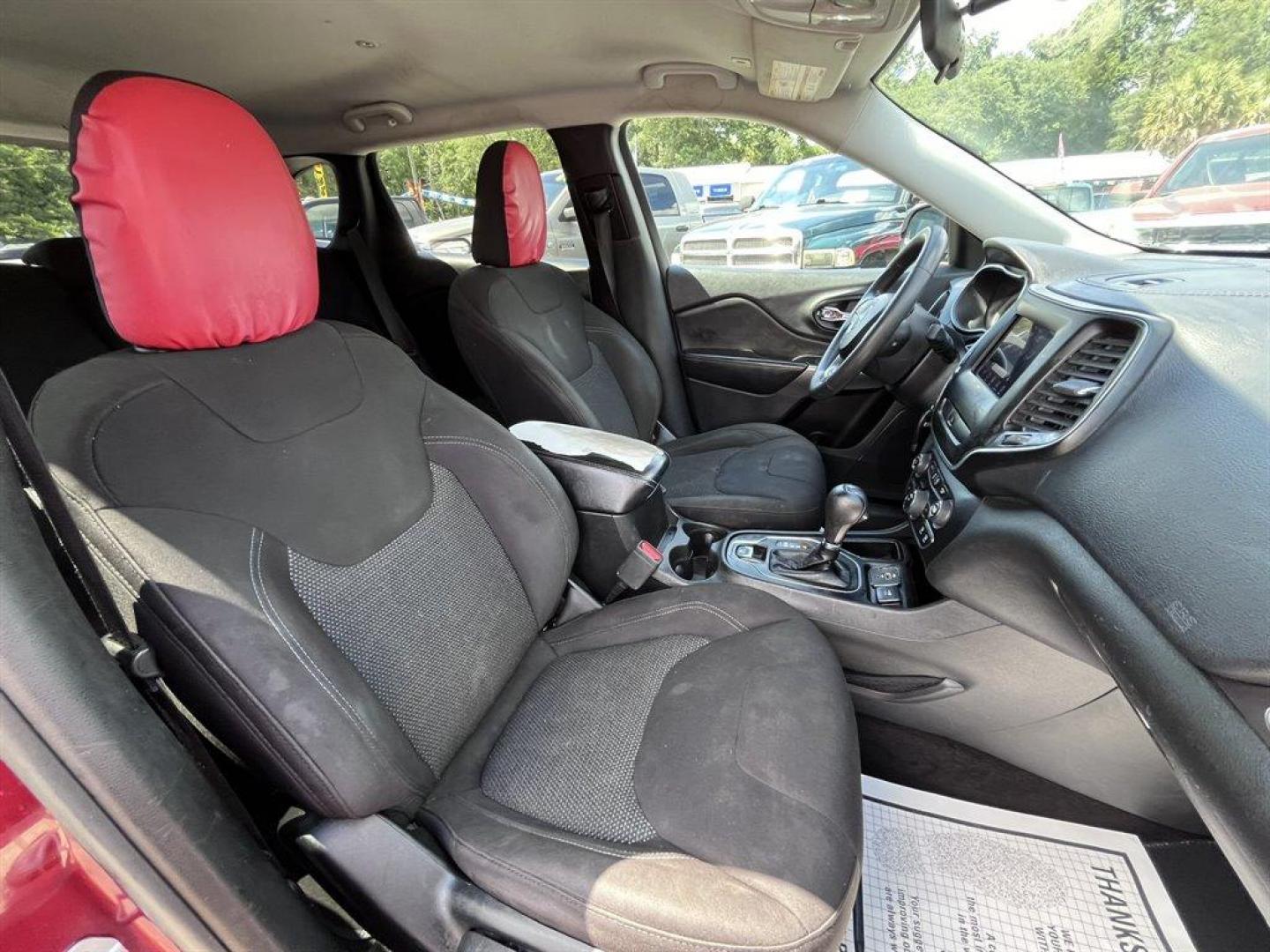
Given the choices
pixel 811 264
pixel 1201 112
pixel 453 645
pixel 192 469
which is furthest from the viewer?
pixel 811 264

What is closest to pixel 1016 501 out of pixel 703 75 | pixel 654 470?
pixel 654 470

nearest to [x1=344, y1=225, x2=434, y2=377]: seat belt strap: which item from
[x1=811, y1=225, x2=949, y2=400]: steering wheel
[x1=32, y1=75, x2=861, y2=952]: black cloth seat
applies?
[x1=811, y1=225, x2=949, y2=400]: steering wheel

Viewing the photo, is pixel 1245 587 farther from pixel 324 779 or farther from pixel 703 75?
pixel 703 75

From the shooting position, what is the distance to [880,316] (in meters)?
1.42

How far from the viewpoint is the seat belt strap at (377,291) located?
304 cm

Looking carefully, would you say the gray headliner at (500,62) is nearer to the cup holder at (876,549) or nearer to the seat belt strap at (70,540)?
the cup holder at (876,549)

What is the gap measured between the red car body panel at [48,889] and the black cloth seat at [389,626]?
176mm

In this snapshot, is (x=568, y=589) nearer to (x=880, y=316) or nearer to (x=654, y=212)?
(x=880, y=316)

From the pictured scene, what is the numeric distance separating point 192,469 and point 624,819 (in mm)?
653

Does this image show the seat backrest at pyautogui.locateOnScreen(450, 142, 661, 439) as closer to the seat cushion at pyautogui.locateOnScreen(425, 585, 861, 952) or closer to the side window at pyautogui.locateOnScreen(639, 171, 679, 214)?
the side window at pyautogui.locateOnScreen(639, 171, 679, 214)

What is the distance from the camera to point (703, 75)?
1.97 m

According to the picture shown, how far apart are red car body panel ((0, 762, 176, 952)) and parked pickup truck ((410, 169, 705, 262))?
2.22m

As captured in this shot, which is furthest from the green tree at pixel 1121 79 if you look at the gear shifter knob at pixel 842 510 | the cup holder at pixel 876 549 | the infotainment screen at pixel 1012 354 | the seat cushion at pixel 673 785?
the seat cushion at pixel 673 785

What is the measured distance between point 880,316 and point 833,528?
17.8 inches
